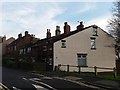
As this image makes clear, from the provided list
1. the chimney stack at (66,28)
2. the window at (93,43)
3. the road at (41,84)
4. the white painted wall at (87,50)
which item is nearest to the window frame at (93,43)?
the window at (93,43)

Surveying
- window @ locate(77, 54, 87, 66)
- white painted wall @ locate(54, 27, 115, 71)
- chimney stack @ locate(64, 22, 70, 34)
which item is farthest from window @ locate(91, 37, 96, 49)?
chimney stack @ locate(64, 22, 70, 34)

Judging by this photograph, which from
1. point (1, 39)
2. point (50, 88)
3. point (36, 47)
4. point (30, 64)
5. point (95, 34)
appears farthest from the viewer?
point (1, 39)

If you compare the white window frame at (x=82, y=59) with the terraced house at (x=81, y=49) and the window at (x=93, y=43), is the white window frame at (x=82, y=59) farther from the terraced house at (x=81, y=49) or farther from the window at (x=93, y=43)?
the window at (x=93, y=43)

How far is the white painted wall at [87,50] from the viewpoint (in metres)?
48.4

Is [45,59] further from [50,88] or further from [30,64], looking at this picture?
[50,88]

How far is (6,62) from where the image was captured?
60.1m

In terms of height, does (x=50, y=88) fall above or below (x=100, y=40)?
below

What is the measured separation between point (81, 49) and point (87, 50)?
1.20 metres

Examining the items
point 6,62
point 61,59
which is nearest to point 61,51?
point 61,59

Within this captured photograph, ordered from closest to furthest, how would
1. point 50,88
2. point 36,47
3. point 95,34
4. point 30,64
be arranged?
1. point 50,88
2. point 30,64
3. point 95,34
4. point 36,47

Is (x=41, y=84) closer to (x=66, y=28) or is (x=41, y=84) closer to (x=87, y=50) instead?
(x=87, y=50)

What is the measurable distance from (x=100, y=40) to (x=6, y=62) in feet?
66.6

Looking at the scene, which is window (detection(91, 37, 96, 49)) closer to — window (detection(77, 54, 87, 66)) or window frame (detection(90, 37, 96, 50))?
window frame (detection(90, 37, 96, 50))

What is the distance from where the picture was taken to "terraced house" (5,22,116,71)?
48344 mm
